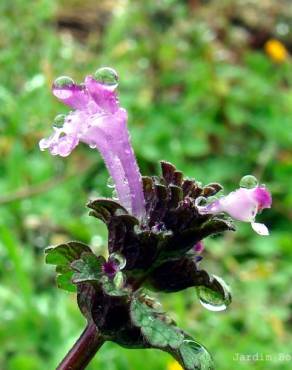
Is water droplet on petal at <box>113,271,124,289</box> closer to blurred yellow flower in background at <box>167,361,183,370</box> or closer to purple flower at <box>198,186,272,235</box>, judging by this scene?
purple flower at <box>198,186,272,235</box>

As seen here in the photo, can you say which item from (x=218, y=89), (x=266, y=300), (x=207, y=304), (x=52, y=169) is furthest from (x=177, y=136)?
(x=207, y=304)

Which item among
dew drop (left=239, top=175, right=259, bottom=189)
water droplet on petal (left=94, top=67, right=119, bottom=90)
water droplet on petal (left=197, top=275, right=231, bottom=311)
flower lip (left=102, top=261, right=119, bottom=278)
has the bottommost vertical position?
flower lip (left=102, top=261, right=119, bottom=278)

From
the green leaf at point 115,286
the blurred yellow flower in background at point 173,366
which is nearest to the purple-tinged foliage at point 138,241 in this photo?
the green leaf at point 115,286

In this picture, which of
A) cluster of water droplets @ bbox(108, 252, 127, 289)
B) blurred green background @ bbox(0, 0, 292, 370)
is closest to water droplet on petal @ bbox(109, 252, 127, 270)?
→ cluster of water droplets @ bbox(108, 252, 127, 289)

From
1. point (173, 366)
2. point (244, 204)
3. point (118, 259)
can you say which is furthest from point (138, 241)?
point (173, 366)

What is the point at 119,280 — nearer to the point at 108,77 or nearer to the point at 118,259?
the point at 118,259

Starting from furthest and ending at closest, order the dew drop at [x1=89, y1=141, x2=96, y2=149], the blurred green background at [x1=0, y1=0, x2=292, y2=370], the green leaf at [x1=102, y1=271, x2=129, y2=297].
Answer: the blurred green background at [x1=0, y1=0, x2=292, y2=370] → the dew drop at [x1=89, y1=141, x2=96, y2=149] → the green leaf at [x1=102, y1=271, x2=129, y2=297]

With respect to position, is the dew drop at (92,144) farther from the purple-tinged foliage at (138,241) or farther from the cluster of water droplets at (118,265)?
the cluster of water droplets at (118,265)
